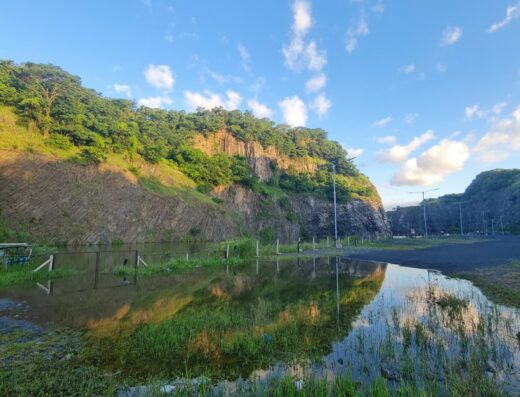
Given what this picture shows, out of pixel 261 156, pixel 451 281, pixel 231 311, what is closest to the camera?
pixel 231 311

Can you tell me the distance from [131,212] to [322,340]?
45917mm

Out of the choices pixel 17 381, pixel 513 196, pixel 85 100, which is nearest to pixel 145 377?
pixel 17 381

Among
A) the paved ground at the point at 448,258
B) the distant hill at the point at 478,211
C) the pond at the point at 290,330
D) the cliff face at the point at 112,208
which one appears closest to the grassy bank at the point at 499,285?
the pond at the point at 290,330

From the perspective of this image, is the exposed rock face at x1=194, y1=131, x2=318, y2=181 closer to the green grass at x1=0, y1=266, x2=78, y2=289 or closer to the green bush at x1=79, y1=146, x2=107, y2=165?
the green bush at x1=79, y1=146, x2=107, y2=165

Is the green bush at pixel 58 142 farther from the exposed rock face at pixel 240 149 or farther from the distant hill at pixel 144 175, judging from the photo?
the exposed rock face at pixel 240 149

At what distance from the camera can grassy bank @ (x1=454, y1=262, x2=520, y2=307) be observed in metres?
9.91

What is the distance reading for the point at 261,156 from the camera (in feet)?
271

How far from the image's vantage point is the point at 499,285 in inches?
477

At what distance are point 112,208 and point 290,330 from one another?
4471 cm

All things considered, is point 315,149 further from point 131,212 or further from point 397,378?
point 397,378

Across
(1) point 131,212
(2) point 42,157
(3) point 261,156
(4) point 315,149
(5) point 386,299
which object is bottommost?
(5) point 386,299

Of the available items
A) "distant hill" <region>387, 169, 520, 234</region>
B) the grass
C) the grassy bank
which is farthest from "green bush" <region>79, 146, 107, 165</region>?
"distant hill" <region>387, 169, 520, 234</region>

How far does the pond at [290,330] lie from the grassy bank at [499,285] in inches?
21.4

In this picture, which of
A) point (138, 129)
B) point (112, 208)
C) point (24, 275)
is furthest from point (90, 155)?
point (24, 275)
